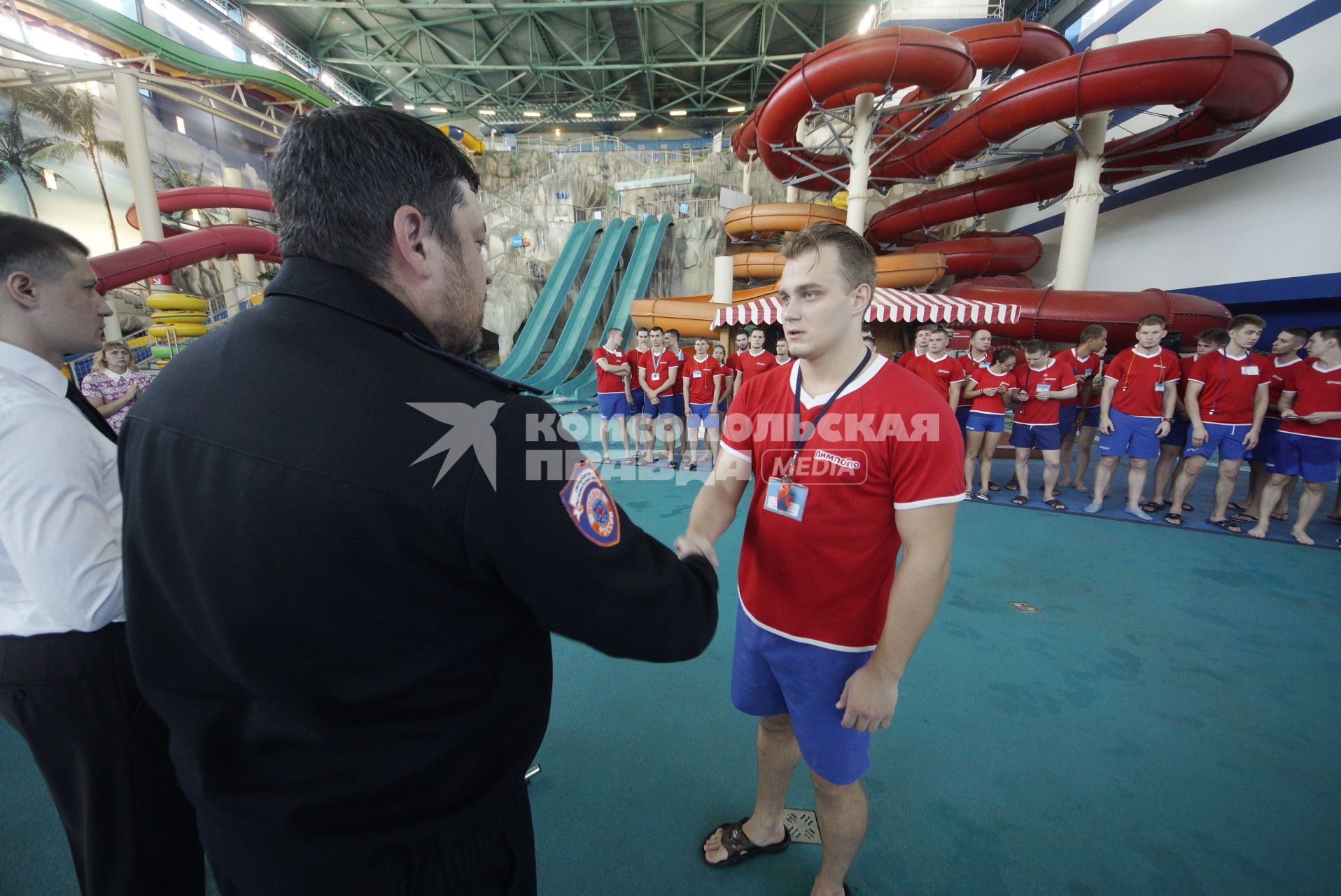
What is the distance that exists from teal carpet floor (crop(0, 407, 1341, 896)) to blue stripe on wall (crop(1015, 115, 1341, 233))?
6492 millimetres

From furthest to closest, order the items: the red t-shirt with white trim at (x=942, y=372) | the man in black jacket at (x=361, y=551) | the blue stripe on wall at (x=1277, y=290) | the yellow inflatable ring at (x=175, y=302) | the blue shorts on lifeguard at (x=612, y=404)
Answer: the yellow inflatable ring at (x=175, y=302), the blue shorts on lifeguard at (x=612, y=404), the blue stripe on wall at (x=1277, y=290), the red t-shirt with white trim at (x=942, y=372), the man in black jacket at (x=361, y=551)

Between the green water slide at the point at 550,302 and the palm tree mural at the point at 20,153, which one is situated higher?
the palm tree mural at the point at 20,153

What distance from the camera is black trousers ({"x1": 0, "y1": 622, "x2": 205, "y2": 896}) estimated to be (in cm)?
105

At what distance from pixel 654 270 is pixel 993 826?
48.4ft

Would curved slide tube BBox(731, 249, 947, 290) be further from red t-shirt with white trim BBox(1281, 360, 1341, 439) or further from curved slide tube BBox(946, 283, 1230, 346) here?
red t-shirt with white trim BBox(1281, 360, 1341, 439)

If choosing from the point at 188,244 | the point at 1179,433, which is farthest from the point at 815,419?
the point at 188,244

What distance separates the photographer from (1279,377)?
409cm

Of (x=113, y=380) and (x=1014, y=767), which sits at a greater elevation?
(x=113, y=380)

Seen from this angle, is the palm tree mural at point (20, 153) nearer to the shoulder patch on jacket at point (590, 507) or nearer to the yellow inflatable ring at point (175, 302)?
the yellow inflatable ring at point (175, 302)

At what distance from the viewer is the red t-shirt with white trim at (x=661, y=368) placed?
19.1ft

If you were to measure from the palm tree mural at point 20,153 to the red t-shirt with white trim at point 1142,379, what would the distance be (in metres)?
17.1

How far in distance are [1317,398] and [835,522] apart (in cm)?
504

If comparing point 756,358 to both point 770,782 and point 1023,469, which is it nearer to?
point 1023,469

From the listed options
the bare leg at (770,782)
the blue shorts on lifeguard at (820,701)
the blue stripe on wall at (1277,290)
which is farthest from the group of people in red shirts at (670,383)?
the blue stripe on wall at (1277,290)
